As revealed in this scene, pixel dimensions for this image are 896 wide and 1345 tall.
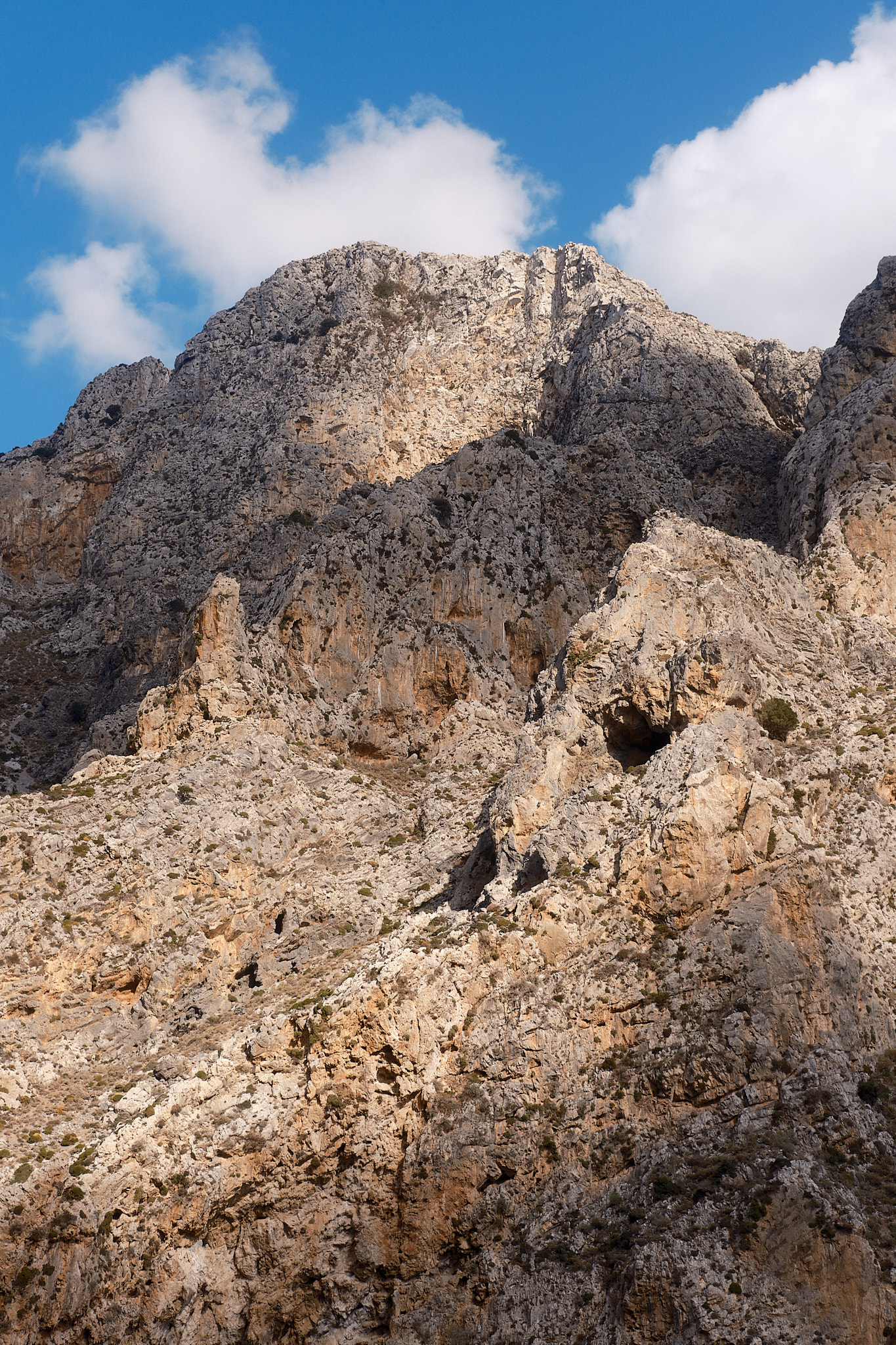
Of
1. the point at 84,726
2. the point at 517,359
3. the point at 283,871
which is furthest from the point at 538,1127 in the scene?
the point at 517,359

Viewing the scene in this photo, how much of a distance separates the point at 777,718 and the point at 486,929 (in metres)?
15.8

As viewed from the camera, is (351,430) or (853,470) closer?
(853,470)

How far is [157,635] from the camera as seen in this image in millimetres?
78938

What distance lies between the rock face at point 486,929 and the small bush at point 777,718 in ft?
0.44

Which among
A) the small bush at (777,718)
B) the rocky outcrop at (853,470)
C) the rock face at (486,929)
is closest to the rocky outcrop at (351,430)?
the rock face at (486,929)

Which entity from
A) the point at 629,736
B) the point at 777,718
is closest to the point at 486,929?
the point at 629,736

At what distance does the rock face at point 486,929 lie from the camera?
32.5 m

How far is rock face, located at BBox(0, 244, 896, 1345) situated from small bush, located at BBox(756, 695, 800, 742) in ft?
0.44

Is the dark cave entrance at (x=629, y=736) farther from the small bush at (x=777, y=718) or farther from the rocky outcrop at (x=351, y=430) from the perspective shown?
the rocky outcrop at (x=351, y=430)

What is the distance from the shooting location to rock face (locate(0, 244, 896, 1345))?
1280 inches

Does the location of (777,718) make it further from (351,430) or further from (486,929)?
(351,430)

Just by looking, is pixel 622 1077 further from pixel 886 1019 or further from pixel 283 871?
pixel 283 871

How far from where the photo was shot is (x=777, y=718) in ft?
150

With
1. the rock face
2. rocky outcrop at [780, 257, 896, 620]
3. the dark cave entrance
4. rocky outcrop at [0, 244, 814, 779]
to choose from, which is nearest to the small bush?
the rock face
